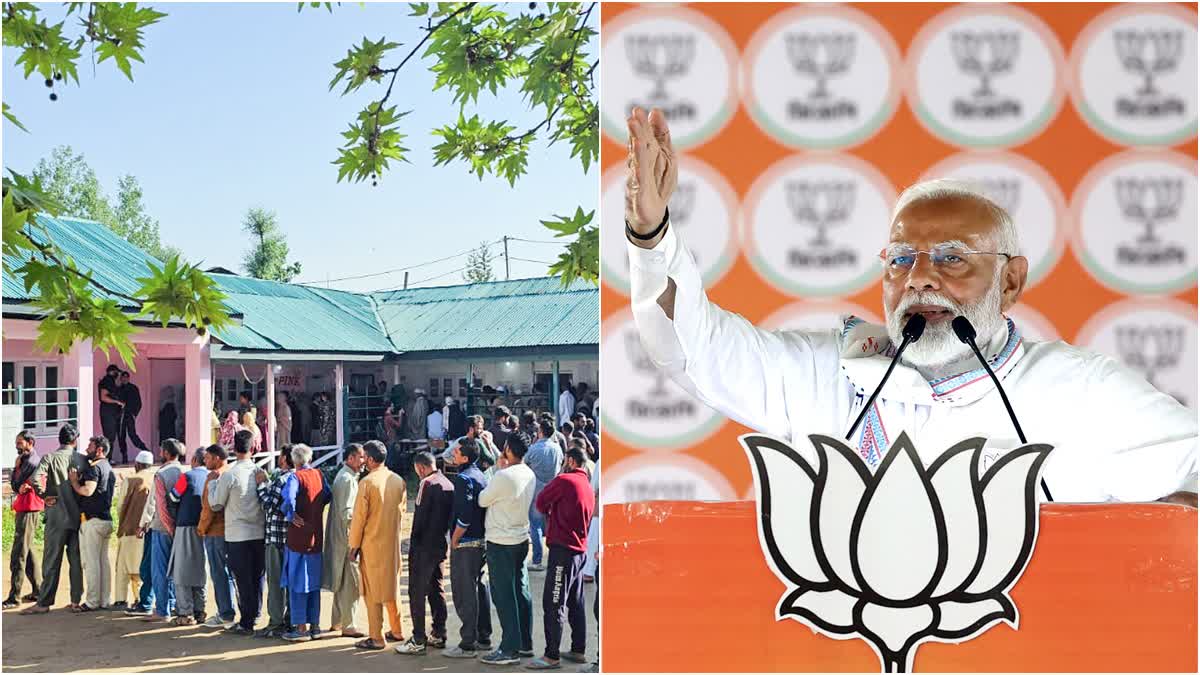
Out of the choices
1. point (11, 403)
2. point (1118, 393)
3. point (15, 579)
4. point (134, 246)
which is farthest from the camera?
point (15, 579)

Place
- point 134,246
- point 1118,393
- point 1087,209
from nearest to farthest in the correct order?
point 1118,393 < point 1087,209 < point 134,246

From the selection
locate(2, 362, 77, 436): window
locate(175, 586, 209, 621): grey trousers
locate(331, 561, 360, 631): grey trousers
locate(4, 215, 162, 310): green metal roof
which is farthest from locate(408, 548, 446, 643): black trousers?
locate(4, 215, 162, 310): green metal roof

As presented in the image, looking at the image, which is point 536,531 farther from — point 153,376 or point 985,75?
point 985,75

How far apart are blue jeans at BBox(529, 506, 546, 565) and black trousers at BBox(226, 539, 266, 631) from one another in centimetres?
136

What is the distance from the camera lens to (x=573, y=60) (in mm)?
3641

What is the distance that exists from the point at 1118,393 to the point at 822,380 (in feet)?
1.80

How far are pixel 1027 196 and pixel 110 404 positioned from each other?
447 cm

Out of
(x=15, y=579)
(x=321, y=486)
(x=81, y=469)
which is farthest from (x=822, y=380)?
(x=15, y=579)

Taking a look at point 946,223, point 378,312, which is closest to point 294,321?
point 378,312

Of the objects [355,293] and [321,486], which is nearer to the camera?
[321,486]

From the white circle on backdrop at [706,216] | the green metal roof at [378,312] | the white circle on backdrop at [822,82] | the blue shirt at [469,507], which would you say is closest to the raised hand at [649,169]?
the white circle on backdrop at [706,216]

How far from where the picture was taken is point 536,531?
5.59m

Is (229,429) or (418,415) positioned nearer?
(418,415)

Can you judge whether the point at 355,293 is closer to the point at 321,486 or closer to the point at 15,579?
the point at 321,486
